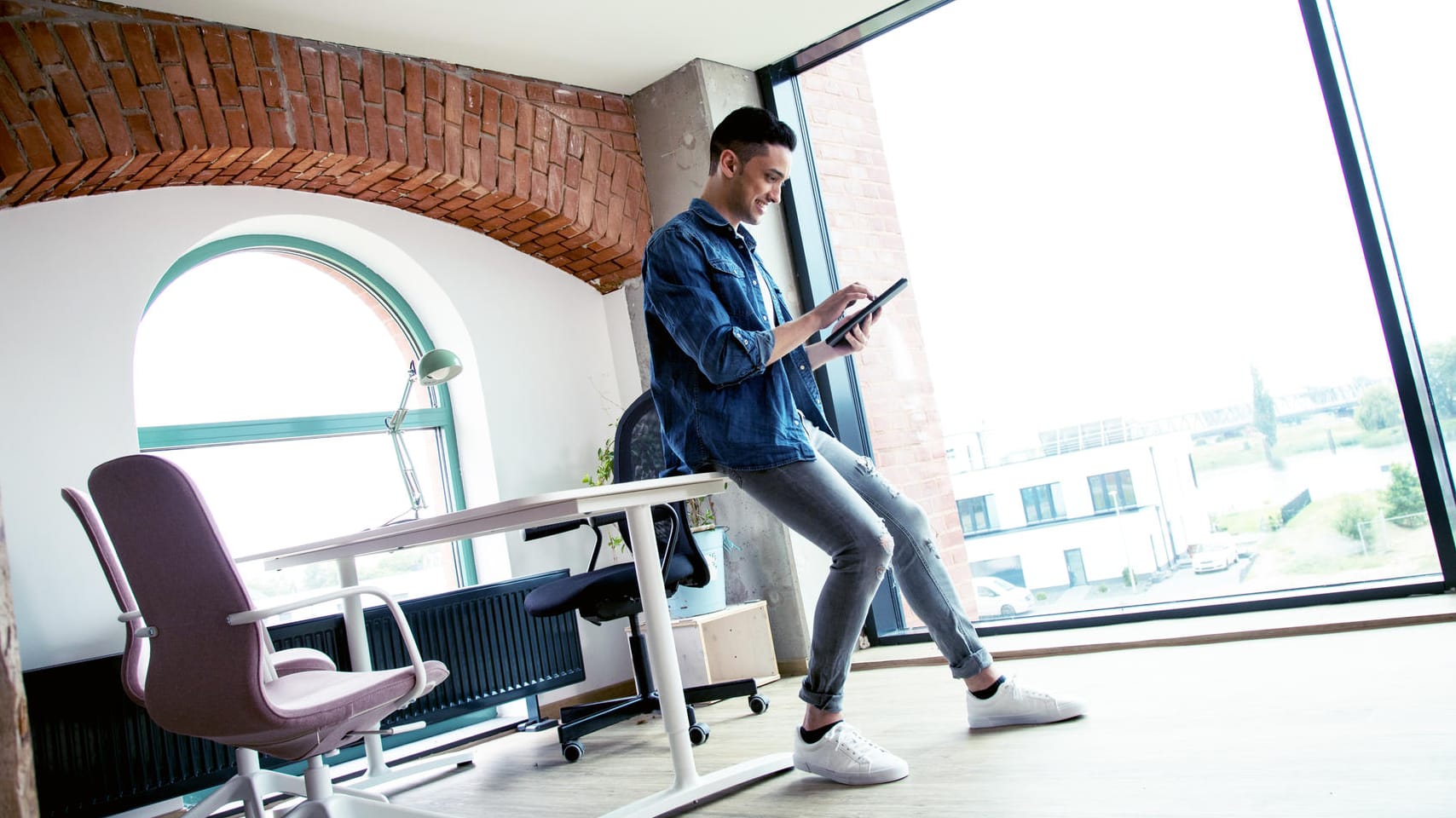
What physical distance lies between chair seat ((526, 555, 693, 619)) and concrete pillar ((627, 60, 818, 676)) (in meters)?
0.89

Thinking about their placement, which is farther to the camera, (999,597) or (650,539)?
(999,597)

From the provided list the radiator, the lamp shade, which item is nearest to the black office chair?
the radiator

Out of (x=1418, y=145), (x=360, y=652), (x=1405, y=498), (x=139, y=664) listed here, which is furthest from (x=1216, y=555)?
(x=139, y=664)

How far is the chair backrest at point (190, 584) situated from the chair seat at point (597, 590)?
123 cm

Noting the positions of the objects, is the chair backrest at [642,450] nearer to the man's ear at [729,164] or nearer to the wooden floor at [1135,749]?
the wooden floor at [1135,749]

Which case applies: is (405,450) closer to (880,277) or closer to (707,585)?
(707,585)

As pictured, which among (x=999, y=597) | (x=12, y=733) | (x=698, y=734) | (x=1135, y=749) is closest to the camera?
(x=1135, y=749)

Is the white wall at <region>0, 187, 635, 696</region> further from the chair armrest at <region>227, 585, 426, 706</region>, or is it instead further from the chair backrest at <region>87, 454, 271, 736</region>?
the chair armrest at <region>227, 585, 426, 706</region>

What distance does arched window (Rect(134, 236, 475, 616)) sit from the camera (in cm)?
361

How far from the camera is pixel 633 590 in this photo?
3162mm

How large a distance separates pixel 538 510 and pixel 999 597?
255 cm

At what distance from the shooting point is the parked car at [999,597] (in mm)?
3930

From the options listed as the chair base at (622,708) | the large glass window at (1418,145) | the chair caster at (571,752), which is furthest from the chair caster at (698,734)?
the large glass window at (1418,145)

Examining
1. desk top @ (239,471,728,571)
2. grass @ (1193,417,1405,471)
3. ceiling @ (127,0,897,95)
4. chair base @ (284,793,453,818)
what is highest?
ceiling @ (127,0,897,95)
